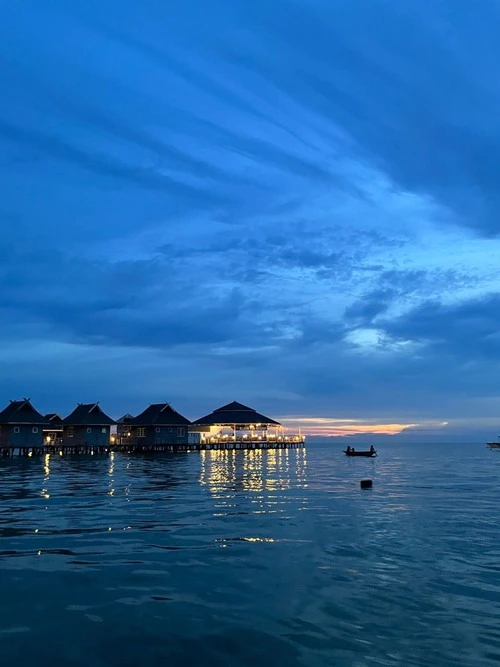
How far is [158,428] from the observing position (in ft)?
304

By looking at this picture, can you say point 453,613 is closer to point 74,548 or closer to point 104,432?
point 74,548

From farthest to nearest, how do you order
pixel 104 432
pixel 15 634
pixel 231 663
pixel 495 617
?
pixel 104 432 < pixel 495 617 < pixel 15 634 < pixel 231 663

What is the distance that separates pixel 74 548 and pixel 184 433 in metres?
79.2

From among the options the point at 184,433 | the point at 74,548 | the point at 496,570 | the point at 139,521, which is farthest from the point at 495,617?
the point at 184,433

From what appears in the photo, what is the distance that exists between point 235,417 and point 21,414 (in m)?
44.2

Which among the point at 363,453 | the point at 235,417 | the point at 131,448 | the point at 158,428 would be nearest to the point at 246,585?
the point at 158,428

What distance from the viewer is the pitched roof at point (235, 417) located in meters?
107

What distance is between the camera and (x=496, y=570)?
48.6 feet

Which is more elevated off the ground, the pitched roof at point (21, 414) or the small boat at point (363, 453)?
the pitched roof at point (21, 414)

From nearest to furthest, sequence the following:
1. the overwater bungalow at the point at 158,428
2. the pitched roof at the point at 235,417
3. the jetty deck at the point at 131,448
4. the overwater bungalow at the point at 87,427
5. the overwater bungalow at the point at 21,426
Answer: the overwater bungalow at the point at 21,426
the jetty deck at the point at 131,448
the overwater bungalow at the point at 87,427
the overwater bungalow at the point at 158,428
the pitched roof at the point at 235,417

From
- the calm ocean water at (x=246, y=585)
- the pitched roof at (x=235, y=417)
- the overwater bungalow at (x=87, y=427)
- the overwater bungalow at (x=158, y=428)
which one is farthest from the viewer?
the pitched roof at (x=235, y=417)

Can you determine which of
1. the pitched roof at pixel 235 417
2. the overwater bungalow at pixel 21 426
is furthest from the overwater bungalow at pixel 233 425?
the overwater bungalow at pixel 21 426

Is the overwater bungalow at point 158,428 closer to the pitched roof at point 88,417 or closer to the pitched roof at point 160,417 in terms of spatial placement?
the pitched roof at point 160,417

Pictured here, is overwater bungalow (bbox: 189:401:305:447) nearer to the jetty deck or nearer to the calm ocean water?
the jetty deck
